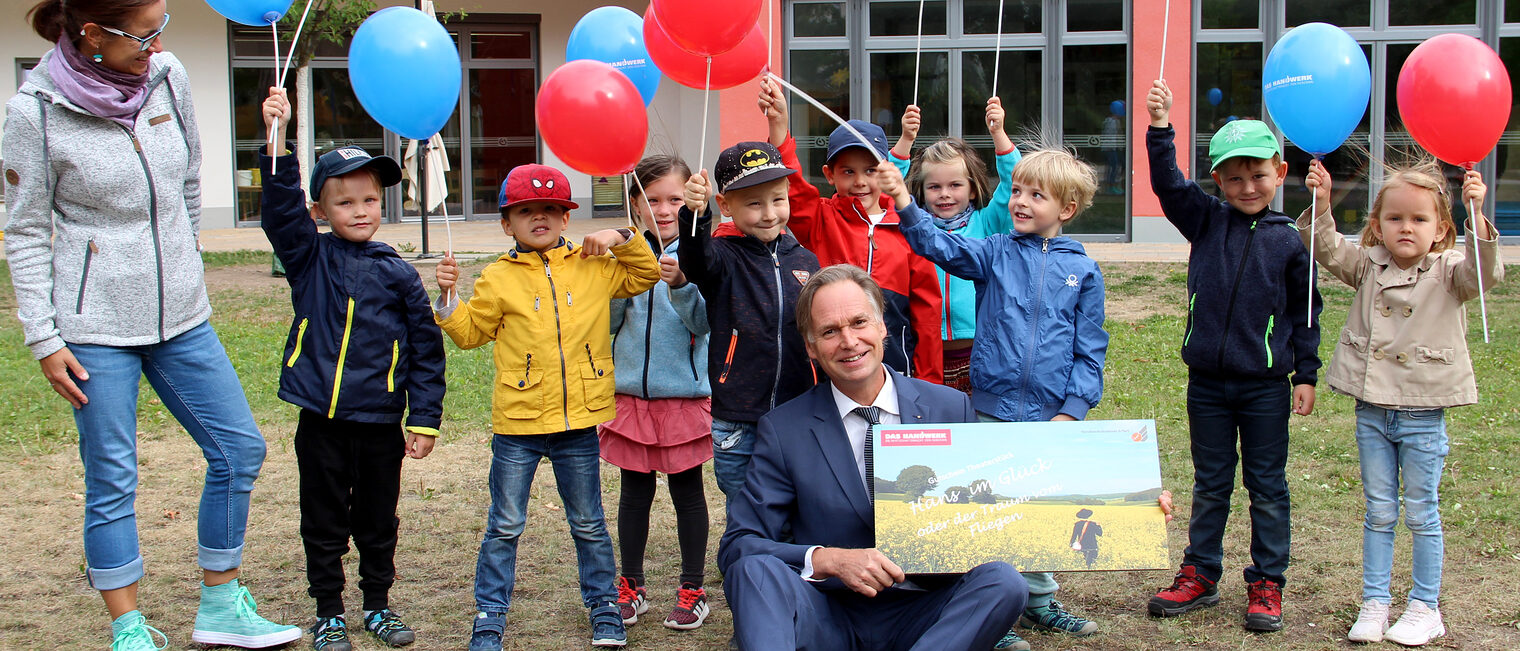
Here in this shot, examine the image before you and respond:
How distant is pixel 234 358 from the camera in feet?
27.1

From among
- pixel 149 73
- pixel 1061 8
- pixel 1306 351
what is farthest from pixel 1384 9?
pixel 149 73

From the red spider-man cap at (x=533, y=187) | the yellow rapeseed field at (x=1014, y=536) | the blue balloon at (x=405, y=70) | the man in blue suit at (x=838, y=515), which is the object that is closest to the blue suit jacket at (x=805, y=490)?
the man in blue suit at (x=838, y=515)

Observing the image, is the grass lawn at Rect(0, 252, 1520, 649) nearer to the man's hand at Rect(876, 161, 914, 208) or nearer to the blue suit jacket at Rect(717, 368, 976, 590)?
the blue suit jacket at Rect(717, 368, 976, 590)

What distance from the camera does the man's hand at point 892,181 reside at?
3.54 meters

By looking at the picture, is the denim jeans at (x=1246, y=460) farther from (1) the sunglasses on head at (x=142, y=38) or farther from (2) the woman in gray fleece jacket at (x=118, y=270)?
(1) the sunglasses on head at (x=142, y=38)

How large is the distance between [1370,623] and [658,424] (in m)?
2.40

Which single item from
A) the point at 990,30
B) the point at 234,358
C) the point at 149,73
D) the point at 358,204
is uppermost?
the point at 990,30

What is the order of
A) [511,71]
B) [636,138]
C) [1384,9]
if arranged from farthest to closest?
[511,71] < [1384,9] < [636,138]

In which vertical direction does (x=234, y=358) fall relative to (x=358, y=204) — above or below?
below

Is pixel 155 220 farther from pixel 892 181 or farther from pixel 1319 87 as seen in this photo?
pixel 1319 87

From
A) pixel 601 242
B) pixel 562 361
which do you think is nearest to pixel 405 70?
pixel 601 242

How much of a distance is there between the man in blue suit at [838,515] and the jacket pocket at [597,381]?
76 cm

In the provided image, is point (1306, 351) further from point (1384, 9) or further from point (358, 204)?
point (1384, 9)

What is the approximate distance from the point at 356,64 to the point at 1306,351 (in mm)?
3257
